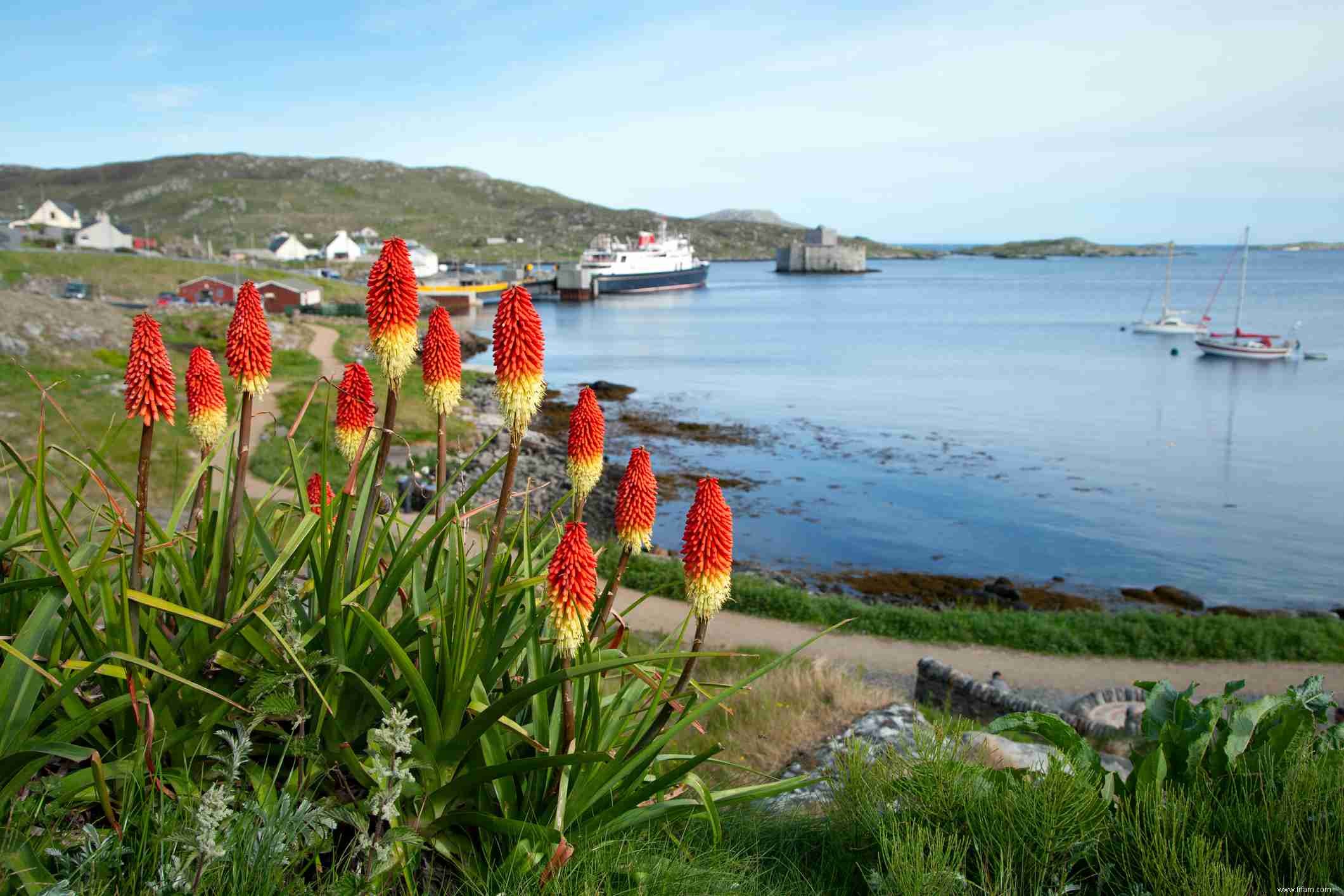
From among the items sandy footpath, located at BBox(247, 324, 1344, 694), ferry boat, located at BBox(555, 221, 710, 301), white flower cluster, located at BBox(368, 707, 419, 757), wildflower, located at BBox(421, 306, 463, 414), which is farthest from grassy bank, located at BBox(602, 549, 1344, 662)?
ferry boat, located at BBox(555, 221, 710, 301)

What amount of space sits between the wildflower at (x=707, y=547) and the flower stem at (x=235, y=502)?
1727 millimetres

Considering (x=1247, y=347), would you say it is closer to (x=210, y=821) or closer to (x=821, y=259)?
(x=210, y=821)

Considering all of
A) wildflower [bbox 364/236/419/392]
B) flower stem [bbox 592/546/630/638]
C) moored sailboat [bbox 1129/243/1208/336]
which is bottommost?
flower stem [bbox 592/546/630/638]

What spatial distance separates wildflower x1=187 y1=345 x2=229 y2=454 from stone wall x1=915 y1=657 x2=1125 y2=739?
10.2 meters

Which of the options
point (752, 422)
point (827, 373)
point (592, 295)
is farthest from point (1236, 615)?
point (592, 295)

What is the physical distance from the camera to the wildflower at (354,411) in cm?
445

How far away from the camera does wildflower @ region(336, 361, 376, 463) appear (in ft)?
14.6

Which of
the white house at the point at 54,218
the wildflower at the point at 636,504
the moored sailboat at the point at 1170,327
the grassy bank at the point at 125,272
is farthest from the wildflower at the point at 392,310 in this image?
the white house at the point at 54,218

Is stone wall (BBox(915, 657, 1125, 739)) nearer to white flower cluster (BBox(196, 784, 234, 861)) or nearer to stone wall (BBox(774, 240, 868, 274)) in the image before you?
white flower cluster (BBox(196, 784, 234, 861))

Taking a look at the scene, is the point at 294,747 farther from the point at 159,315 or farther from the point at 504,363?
the point at 159,315

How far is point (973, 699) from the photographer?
1293cm

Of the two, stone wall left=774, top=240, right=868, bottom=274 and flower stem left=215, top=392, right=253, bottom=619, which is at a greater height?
stone wall left=774, top=240, right=868, bottom=274

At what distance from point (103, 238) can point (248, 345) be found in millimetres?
116877

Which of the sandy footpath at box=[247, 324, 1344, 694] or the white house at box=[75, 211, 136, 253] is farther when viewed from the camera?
the white house at box=[75, 211, 136, 253]
